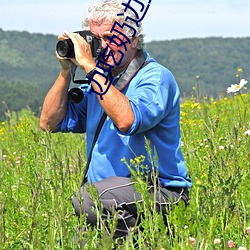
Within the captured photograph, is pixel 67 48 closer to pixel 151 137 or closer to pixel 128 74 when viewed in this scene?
pixel 128 74

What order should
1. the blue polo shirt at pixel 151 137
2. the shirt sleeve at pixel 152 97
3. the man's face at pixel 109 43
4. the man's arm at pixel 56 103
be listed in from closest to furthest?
1. the shirt sleeve at pixel 152 97
2. the blue polo shirt at pixel 151 137
3. the man's face at pixel 109 43
4. the man's arm at pixel 56 103

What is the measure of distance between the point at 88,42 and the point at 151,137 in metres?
0.57

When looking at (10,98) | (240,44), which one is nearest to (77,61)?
(10,98)

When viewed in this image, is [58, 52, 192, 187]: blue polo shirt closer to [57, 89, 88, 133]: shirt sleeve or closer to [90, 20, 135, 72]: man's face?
[90, 20, 135, 72]: man's face

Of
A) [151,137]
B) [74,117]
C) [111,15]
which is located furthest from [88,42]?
[74,117]

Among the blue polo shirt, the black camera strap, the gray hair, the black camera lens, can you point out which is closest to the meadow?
the blue polo shirt

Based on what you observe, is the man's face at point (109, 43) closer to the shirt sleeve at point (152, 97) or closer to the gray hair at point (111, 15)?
the gray hair at point (111, 15)

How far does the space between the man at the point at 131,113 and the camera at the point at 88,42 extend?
0.09 feet

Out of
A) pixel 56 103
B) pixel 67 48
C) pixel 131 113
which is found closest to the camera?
pixel 131 113

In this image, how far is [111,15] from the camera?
3561 mm

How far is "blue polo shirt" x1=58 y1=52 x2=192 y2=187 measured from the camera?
343 centimetres

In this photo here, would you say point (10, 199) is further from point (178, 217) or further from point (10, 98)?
point (10, 98)

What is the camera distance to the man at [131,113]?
3.36m

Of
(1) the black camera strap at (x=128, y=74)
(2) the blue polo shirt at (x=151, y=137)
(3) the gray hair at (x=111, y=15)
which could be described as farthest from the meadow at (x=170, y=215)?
(3) the gray hair at (x=111, y=15)
